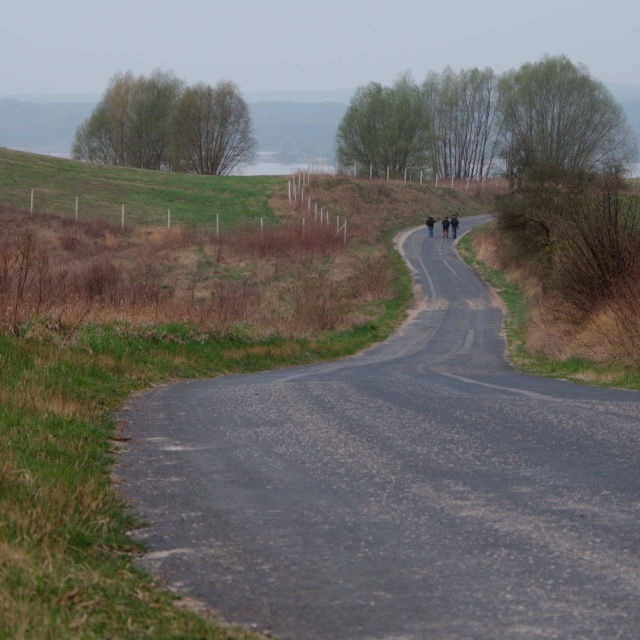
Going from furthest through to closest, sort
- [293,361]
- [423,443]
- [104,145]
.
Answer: [104,145] < [293,361] < [423,443]

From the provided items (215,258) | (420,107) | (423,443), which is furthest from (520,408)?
(420,107)

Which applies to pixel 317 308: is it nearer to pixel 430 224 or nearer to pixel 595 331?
pixel 595 331

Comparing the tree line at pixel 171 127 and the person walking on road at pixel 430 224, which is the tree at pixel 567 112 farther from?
Result: the tree line at pixel 171 127

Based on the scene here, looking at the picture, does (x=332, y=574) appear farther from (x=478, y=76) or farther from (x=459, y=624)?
(x=478, y=76)

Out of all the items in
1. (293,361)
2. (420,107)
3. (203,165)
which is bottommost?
(293,361)

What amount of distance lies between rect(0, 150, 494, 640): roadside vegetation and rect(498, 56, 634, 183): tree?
84.5 ft

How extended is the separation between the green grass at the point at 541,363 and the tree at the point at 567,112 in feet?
142

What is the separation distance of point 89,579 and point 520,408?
8.24m

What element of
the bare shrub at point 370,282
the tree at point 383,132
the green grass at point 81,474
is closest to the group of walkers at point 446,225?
the bare shrub at point 370,282

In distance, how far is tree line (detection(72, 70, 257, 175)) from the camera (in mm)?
110500

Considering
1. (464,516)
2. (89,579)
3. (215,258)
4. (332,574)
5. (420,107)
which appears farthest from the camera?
(420,107)

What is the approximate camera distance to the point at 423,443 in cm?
966

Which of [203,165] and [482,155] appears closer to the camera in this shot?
[203,165]

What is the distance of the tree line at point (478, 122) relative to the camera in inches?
3671
